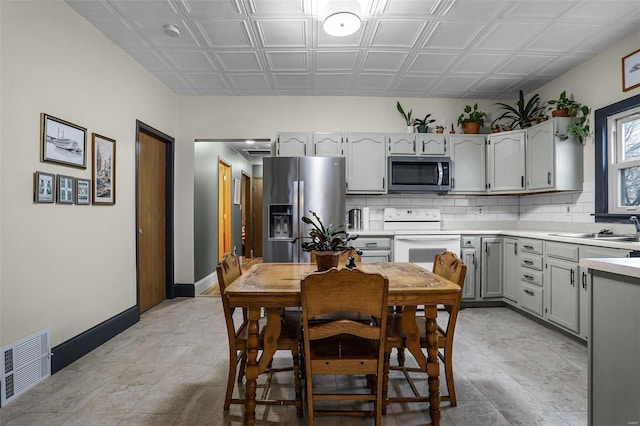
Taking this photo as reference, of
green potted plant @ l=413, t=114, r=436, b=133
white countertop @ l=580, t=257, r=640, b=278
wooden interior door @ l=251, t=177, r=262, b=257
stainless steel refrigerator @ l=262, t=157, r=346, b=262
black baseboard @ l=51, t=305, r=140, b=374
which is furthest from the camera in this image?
wooden interior door @ l=251, t=177, r=262, b=257

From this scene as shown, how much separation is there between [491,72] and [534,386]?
3.16 m

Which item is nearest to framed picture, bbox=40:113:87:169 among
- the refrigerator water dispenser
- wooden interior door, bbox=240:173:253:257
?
the refrigerator water dispenser

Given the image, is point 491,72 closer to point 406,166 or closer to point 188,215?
point 406,166

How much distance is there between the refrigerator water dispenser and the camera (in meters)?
3.88

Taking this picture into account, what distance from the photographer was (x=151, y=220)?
13.0ft

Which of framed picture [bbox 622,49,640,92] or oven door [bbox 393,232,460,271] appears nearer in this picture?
framed picture [bbox 622,49,640,92]

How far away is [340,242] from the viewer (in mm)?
1969

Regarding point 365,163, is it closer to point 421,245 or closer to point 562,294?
point 421,245

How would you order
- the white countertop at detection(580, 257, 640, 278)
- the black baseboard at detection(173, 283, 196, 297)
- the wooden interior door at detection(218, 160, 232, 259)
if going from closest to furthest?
1. the white countertop at detection(580, 257, 640, 278)
2. the black baseboard at detection(173, 283, 196, 297)
3. the wooden interior door at detection(218, 160, 232, 259)

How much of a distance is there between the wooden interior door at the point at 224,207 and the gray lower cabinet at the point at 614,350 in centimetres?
544

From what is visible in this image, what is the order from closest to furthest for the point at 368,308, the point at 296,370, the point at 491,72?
the point at 368,308, the point at 296,370, the point at 491,72

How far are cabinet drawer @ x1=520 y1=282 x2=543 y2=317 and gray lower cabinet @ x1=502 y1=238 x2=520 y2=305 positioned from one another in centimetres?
11

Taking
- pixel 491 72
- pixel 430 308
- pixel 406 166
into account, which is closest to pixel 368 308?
pixel 430 308

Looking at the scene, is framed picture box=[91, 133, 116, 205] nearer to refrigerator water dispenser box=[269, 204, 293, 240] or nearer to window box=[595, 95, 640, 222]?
refrigerator water dispenser box=[269, 204, 293, 240]
